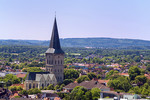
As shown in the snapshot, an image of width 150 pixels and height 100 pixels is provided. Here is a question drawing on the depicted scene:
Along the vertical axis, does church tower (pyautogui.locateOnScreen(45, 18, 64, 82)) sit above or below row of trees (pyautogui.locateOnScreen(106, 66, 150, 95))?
above

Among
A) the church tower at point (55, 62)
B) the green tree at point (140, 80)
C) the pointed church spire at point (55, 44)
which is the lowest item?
the green tree at point (140, 80)

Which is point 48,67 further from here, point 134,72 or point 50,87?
point 134,72

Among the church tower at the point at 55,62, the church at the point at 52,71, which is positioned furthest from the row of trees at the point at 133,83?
the church at the point at 52,71

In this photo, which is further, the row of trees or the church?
the church

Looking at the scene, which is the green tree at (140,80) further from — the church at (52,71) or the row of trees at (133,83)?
the church at (52,71)

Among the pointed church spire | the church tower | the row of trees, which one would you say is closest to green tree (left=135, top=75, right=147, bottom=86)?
the row of trees

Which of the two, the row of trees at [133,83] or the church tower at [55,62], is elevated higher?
the church tower at [55,62]

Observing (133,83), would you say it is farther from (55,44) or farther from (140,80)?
(55,44)

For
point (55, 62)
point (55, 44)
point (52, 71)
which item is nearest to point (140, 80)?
point (55, 62)

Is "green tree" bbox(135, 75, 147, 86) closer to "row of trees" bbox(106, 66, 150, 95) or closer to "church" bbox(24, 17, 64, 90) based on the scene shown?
"row of trees" bbox(106, 66, 150, 95)
